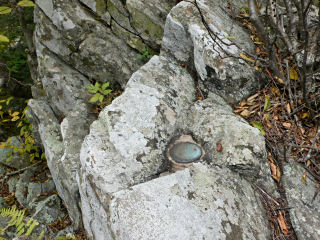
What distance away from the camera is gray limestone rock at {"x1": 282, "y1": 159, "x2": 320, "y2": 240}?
8.43 feet

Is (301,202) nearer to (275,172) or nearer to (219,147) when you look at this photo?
(275,172)

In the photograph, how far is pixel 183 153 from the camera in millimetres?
2992

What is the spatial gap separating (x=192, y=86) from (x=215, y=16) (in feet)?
4.05

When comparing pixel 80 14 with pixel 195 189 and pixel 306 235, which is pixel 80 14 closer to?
pixel 195 189

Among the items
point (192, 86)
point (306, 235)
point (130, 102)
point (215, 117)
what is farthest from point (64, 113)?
point (306, 235)

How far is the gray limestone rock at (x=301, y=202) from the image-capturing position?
257cm

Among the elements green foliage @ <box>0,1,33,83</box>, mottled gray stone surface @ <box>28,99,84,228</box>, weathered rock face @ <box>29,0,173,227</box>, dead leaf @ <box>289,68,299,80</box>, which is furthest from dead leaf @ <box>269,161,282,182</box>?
green foliage @ <box>0,1,33,83</box>

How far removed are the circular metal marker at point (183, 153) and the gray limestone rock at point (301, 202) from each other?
1.10 meters

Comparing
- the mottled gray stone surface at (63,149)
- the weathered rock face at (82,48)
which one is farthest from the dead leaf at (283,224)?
the weathered rock face at (82,48)

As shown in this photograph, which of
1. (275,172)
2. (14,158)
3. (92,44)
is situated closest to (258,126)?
(275,172)

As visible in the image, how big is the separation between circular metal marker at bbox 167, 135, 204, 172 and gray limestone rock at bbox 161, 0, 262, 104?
0.99 metres

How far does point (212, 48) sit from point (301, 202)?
2342 mm

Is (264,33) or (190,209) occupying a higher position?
(264,33)

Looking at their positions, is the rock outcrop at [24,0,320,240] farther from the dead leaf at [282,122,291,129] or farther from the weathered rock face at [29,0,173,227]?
the dead leaf at [282,122,291,129]
